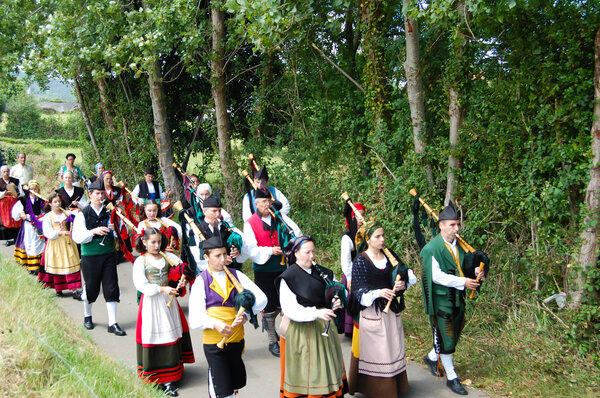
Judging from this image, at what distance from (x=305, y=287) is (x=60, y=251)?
557cm

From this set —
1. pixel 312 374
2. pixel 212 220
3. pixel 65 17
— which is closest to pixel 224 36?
pixel 65 17

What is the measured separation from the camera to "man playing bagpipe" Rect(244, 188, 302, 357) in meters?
6.76

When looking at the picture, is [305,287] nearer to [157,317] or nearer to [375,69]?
[157,317]

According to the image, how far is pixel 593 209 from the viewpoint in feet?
19.4

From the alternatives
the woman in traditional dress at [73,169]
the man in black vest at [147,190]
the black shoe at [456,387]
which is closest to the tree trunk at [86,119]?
the woman in traditional dress at [73,169]

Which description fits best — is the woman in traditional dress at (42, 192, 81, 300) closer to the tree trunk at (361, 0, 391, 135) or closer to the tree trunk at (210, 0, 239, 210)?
the tree trunk at (210, 0, 239, 210)

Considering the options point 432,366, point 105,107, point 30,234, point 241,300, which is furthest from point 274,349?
point 105,107

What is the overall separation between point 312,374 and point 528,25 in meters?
4.89

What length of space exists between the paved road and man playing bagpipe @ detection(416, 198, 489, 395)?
0.32 metres

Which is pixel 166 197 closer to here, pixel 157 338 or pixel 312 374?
pixel 157 338

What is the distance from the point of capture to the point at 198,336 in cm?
757

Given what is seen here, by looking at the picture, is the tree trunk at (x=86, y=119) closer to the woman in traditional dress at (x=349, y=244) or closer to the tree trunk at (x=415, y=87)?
the tree trunk at (x=415, y=87)

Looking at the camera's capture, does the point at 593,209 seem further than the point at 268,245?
No

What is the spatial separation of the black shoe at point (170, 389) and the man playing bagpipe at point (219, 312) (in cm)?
97
